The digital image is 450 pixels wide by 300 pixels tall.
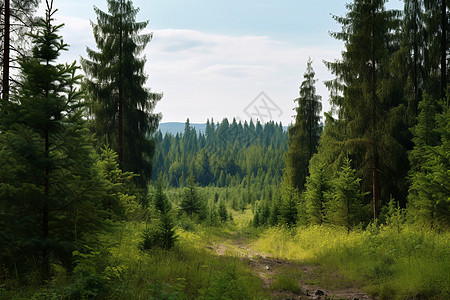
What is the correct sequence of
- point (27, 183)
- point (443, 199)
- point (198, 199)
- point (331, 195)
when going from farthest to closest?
1. point (198, 199)
2. point (331, 195)
3. point (443, 199)
4. point (27, 183)

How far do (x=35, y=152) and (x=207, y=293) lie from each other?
384 cm

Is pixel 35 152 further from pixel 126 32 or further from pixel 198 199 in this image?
pixel 198 199

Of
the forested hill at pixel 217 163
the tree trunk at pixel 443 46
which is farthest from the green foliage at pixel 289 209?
the forested hill at pixel 217 163

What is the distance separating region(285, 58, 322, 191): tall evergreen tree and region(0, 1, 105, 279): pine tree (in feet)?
74.2

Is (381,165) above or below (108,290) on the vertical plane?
above

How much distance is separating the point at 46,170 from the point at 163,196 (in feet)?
71.7

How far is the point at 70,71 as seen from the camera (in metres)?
5.90

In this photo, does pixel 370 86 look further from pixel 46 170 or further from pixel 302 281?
pixel 46 170

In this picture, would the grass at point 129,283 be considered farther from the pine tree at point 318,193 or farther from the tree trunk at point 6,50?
the pine tree at point 318,193

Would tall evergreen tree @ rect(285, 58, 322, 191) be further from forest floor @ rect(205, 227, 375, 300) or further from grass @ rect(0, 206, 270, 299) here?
grass @ rect(0, 206, 270, 299)

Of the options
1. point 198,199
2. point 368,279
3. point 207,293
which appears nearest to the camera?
point 207,293

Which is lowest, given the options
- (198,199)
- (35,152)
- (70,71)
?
(198,199)

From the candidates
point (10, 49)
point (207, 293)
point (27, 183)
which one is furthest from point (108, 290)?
point (10, 49)

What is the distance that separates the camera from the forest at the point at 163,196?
5363mm
